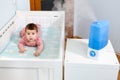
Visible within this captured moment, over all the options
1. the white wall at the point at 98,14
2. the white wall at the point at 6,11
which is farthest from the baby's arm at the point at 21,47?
the white wall at the point at 98,14

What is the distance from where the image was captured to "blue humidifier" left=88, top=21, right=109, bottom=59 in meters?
1.26

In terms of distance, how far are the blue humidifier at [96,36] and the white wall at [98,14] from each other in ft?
3.18

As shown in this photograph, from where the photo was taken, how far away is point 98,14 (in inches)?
92.5

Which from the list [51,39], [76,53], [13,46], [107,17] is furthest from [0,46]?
[107,17]

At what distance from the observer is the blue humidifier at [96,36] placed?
126cm

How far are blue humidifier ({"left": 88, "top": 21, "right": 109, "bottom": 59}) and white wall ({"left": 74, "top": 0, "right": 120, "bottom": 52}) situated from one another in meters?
0.97

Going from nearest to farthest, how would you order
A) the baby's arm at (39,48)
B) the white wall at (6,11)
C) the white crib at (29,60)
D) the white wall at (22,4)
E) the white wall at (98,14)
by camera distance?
the white crib at (29,60)
the baby's arm at (39,48)
the white wall at (6,11)
the white wall at (22,4)
the white wall at (98,14)

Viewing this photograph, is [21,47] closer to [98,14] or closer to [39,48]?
[39,48]

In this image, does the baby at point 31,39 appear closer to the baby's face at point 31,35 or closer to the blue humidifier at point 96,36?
the baby's face at point 31,35

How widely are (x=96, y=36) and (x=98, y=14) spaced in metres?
1.13

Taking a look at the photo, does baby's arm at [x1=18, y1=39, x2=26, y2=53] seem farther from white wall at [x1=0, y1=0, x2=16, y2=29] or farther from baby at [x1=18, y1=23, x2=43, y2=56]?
white wall at [x1=0, y1=0, x2=16, y2=29]

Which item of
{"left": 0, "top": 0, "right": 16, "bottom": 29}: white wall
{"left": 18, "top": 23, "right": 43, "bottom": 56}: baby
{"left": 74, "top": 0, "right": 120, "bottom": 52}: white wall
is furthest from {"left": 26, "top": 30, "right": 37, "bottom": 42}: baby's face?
{"left": 74, "top": 0, "right": 120, "bottom": 52}: white wall

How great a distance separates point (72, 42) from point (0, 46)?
1.90 ft

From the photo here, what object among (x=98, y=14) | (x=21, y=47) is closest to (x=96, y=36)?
(x=21, y=47)
